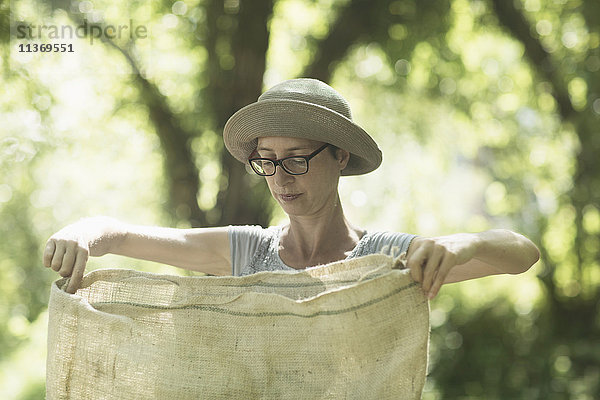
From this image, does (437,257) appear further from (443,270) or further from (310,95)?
(310,95)

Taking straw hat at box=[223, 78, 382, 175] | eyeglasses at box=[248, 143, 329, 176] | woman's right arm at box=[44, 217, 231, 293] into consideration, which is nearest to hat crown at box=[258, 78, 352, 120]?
straw hat at box=[223, 78, 382, 175]

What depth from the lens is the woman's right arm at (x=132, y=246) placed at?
4.21 feet

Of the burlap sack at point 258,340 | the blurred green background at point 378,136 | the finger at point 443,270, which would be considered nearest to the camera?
the finger at point 443,270

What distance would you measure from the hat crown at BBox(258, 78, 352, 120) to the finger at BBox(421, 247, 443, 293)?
523 mm

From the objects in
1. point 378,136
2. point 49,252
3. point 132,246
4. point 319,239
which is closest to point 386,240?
point 319,239

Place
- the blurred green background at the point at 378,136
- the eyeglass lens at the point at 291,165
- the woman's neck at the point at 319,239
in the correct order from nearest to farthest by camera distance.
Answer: the eyeglass lens at the point at 291,165, the woman's neck at the point at 319,239, the blurred green background at the point at 378,136

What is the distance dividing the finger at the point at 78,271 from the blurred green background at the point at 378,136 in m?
2.57

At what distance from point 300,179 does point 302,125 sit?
0.41 ft

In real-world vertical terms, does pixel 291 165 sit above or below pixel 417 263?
Answer: above

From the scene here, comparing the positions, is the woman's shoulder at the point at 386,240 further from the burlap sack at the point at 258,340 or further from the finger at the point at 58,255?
the finger at the point at 58,255

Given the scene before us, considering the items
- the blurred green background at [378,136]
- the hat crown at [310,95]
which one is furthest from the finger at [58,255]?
the blurred green background at [378,136]

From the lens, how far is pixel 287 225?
5.57ft

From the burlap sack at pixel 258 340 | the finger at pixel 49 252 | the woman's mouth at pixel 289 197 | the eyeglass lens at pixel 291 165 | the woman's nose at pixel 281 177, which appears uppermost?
the eyeglass lens at pixel 291 165

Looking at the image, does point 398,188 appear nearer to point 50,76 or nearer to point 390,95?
point 390,95
